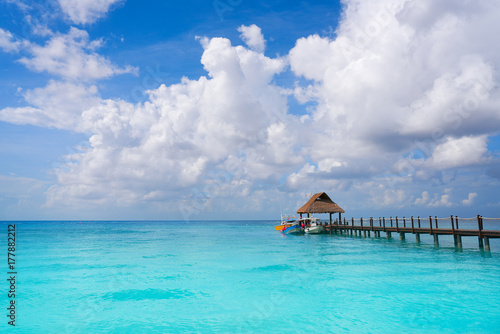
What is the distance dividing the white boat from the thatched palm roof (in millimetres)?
2263

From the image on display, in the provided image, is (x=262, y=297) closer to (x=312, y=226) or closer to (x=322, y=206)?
(x=322, y=206)

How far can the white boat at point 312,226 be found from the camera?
150 feet

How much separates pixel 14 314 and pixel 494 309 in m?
16.9

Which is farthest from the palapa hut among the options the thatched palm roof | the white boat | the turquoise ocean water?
the turquoise ocean water

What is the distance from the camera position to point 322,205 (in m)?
44.8

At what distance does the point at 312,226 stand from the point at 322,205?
350cm

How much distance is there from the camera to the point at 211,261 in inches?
890

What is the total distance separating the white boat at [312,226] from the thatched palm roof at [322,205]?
2263 millimetres

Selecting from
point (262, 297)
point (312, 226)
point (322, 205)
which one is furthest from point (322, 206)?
point (262, 297)

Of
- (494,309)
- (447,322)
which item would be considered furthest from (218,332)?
(494,309)

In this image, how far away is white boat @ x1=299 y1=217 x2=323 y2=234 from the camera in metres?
45.6

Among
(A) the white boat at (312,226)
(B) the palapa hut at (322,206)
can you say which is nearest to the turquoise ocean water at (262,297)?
(B) the palapa hut at (322,206)

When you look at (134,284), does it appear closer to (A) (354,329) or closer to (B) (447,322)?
(A) (354,329)

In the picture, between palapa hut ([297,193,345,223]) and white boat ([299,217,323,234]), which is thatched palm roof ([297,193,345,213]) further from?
white boat ([299,217,323,234])
